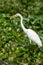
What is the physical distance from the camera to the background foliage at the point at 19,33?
6086 millimetres

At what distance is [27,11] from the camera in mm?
8656

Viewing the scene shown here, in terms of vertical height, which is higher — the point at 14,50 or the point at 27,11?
the point at 27,11

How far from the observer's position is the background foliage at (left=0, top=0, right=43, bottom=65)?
6.09 m

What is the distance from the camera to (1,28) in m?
7.56

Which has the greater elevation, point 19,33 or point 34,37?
point 19,33

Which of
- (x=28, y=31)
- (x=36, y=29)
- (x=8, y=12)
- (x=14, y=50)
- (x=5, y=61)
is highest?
(x=8, y=12)

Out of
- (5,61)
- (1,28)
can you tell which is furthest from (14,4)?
(5,61)

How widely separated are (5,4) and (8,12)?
1.10 feet

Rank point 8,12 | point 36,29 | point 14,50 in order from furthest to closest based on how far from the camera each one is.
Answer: point 8,12 → point 36,29 → point 14,50

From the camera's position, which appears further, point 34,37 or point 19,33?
point 19,33

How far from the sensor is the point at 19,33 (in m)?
7.23

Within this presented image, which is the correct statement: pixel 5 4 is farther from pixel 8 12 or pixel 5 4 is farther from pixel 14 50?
pixel 14 50

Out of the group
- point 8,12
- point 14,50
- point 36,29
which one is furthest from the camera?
point 8,12

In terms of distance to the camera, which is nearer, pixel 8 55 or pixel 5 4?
pixel 8 55
